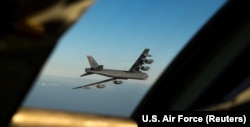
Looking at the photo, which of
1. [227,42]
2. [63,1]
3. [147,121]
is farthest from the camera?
[227,42]

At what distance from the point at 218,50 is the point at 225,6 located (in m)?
0.17

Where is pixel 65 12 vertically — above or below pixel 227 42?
below

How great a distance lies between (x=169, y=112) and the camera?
46.7 inches

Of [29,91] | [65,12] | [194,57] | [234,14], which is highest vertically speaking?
[234,14]

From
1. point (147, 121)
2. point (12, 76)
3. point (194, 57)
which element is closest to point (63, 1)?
point (12, 76)

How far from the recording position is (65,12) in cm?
62

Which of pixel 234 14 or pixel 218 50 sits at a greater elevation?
pixel 234 14

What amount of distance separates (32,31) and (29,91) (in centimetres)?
15

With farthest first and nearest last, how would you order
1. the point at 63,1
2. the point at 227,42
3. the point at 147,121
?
1. the point at 227,42
2. the point at 147,121
3. the point at 63,1

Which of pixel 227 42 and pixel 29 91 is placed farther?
pixel 227 42

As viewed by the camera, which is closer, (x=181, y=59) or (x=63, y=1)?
(x=63, y=1)

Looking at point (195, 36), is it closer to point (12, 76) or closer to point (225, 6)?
point (225, 6)

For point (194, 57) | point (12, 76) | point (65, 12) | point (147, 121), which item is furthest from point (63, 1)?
point (194, 57)

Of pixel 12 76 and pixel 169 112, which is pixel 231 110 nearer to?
pixel 169 112
